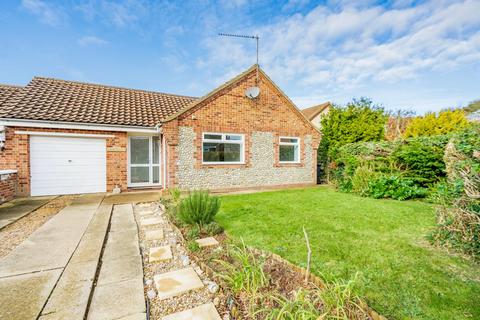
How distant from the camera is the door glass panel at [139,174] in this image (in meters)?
9.65

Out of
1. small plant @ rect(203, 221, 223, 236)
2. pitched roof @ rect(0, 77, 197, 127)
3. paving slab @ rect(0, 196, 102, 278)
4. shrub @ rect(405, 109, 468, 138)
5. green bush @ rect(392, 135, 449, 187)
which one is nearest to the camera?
paving slab @ rect(0, 196, 102, 278)

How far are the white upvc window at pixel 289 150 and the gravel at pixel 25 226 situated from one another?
9099 mm

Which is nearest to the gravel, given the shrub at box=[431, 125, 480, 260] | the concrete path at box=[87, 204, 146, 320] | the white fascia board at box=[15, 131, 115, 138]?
the concrete path at box=[87, 204, 146, 320]

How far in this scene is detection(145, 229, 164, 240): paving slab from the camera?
4247 millimetres

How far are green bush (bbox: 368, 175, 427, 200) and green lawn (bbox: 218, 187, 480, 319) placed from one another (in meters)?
1.06

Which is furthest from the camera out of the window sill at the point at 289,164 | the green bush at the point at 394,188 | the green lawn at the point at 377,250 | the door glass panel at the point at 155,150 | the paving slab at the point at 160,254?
the window sill at the point at 289,164

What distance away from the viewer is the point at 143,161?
9891mm

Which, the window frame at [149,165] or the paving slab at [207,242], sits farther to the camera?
the window frame at [149,165]

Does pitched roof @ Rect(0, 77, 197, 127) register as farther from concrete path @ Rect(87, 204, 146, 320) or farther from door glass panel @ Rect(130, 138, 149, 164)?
concrete path @ Rect(87, 204, 146, 320)

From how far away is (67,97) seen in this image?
32.0 feet

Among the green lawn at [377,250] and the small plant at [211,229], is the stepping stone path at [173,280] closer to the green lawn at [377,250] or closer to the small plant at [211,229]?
the small plant at [211,229]

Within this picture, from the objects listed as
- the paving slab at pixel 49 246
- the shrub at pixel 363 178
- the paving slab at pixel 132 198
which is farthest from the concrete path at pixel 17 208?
the shrub at pixel 363 178

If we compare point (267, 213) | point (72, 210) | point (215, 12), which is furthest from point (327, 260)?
point (215, 12)

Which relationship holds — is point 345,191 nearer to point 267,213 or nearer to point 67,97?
point 267,213
